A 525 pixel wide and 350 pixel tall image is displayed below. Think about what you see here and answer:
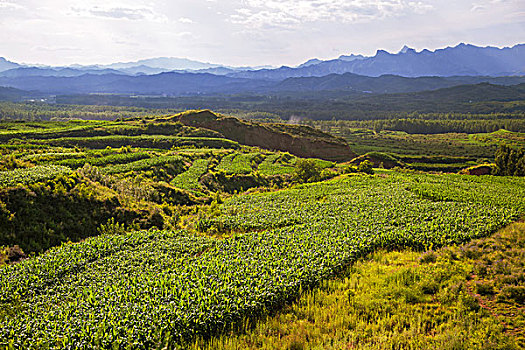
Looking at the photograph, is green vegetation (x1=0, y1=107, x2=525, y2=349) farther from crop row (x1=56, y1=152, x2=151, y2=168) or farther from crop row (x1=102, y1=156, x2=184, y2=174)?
crop row (x1=102, y1=156, x2=184, y2=174)

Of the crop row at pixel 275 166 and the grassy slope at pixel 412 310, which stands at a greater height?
the grassy slope at pixel 412 310

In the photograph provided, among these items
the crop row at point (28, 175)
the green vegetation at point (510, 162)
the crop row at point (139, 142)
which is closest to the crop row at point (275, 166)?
the crop row at point (139, 142)

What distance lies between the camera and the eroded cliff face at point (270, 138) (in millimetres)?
103250

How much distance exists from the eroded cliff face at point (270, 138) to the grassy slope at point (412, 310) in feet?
288

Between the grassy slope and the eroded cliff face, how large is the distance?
87.6 m

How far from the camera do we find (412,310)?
11617 millimetres

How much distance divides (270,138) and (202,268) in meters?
91.2

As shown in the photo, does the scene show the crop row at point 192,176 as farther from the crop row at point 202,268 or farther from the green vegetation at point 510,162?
the green vegetation at point 510,162

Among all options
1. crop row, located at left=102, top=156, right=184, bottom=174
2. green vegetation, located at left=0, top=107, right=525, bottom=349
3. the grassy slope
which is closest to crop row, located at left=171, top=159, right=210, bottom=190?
crop row, located at left=102, top=156, right=184, bottom=174

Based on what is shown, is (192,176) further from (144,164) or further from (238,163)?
(238,163)

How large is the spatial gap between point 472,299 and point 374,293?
3503 millimetres

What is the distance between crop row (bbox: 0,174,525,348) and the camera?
417 inches

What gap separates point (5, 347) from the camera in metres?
9.74

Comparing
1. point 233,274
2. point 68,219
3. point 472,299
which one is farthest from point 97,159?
point 472,299
